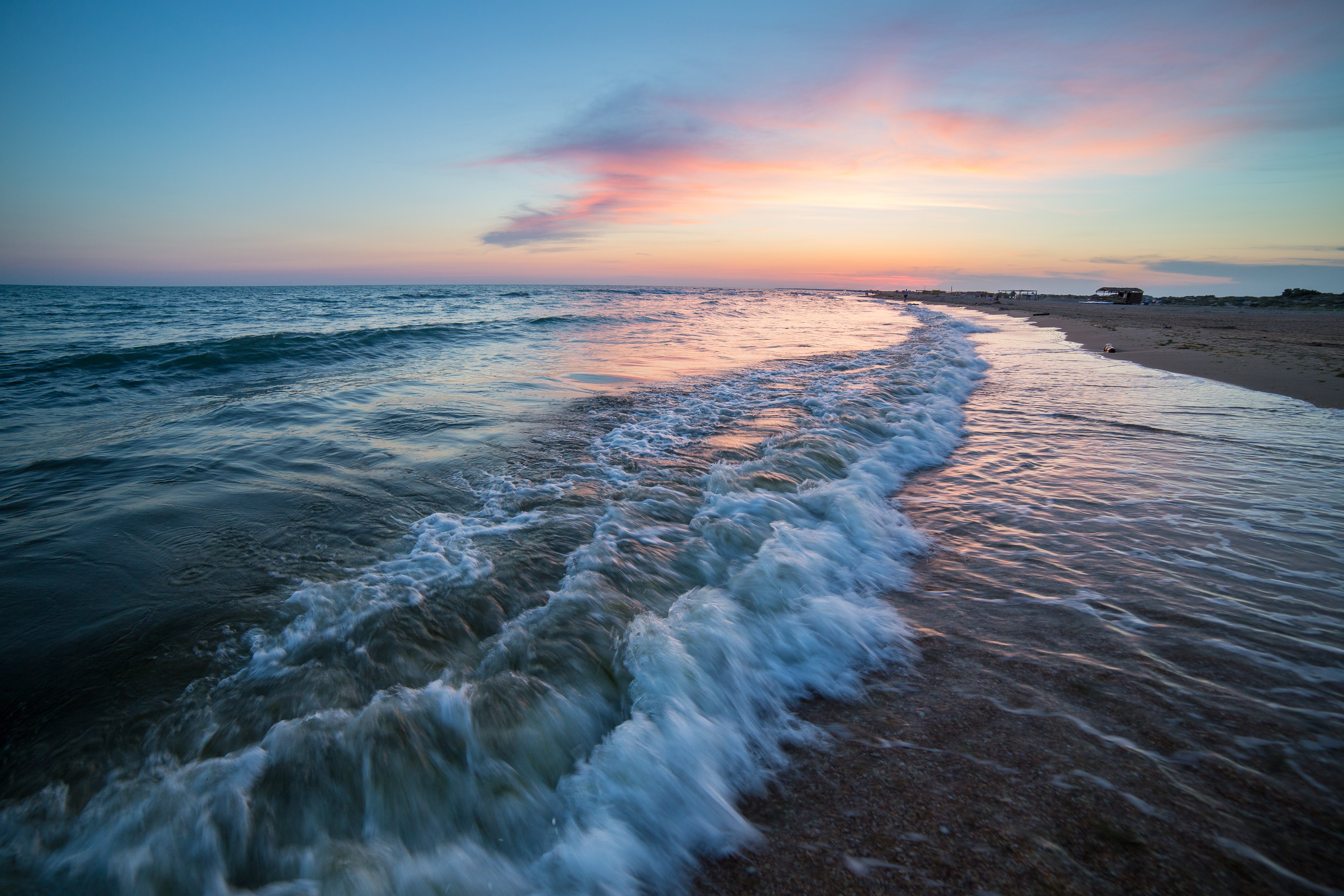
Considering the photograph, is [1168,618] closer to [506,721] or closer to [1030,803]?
[1030,803]

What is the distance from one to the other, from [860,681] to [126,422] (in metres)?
9.65

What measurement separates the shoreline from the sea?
10.4ft

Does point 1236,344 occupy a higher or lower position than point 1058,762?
higher

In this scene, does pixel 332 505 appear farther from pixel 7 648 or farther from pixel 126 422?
pixel 126 422

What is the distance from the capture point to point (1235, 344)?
1527 cm

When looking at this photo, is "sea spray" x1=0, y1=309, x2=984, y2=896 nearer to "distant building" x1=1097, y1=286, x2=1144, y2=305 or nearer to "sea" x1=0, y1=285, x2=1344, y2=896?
"sea" x1=0, y1=285, x2=1344, y2=896

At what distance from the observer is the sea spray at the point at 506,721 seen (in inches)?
70.9

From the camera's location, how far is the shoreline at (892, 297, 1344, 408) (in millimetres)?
9578

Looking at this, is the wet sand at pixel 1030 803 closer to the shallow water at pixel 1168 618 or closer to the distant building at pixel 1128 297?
the shallow water at pixel 1168 618

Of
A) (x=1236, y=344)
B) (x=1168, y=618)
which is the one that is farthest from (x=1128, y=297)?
(x=1168, y=618)

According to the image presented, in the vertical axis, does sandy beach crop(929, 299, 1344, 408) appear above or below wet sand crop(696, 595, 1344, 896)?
above

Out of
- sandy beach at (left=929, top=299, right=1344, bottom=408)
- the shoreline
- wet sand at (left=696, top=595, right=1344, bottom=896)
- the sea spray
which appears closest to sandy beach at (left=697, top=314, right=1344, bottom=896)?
wet sand at (left=696, top=595, right=1344, bottom=896)

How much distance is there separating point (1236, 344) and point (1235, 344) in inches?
1.1

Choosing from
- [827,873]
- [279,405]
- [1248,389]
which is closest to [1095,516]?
[827,873]
